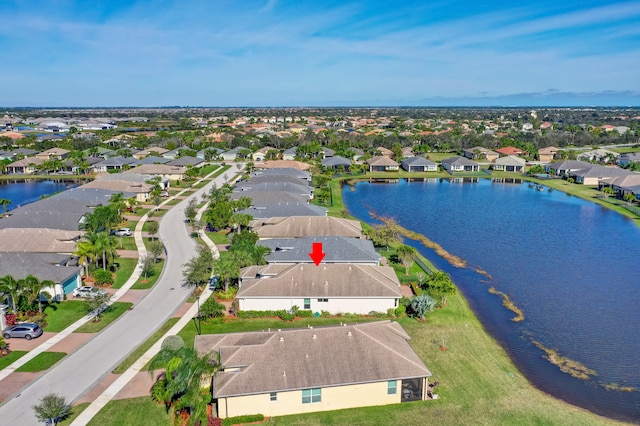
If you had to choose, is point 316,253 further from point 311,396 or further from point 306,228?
point 311,396

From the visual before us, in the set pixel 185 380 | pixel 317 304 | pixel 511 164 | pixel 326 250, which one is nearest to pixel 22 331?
pixel 185 380

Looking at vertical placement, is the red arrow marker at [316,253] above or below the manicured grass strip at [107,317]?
above

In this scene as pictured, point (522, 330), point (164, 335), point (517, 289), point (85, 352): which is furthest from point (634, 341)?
point (85, 352)

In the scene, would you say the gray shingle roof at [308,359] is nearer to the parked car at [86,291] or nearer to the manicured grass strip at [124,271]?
the parked car at [86,291]

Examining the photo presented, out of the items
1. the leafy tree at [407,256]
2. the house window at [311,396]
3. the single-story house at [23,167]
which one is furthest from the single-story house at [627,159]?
the single-story house at [23,167]

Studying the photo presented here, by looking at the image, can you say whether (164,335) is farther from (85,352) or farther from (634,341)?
(634,341)
